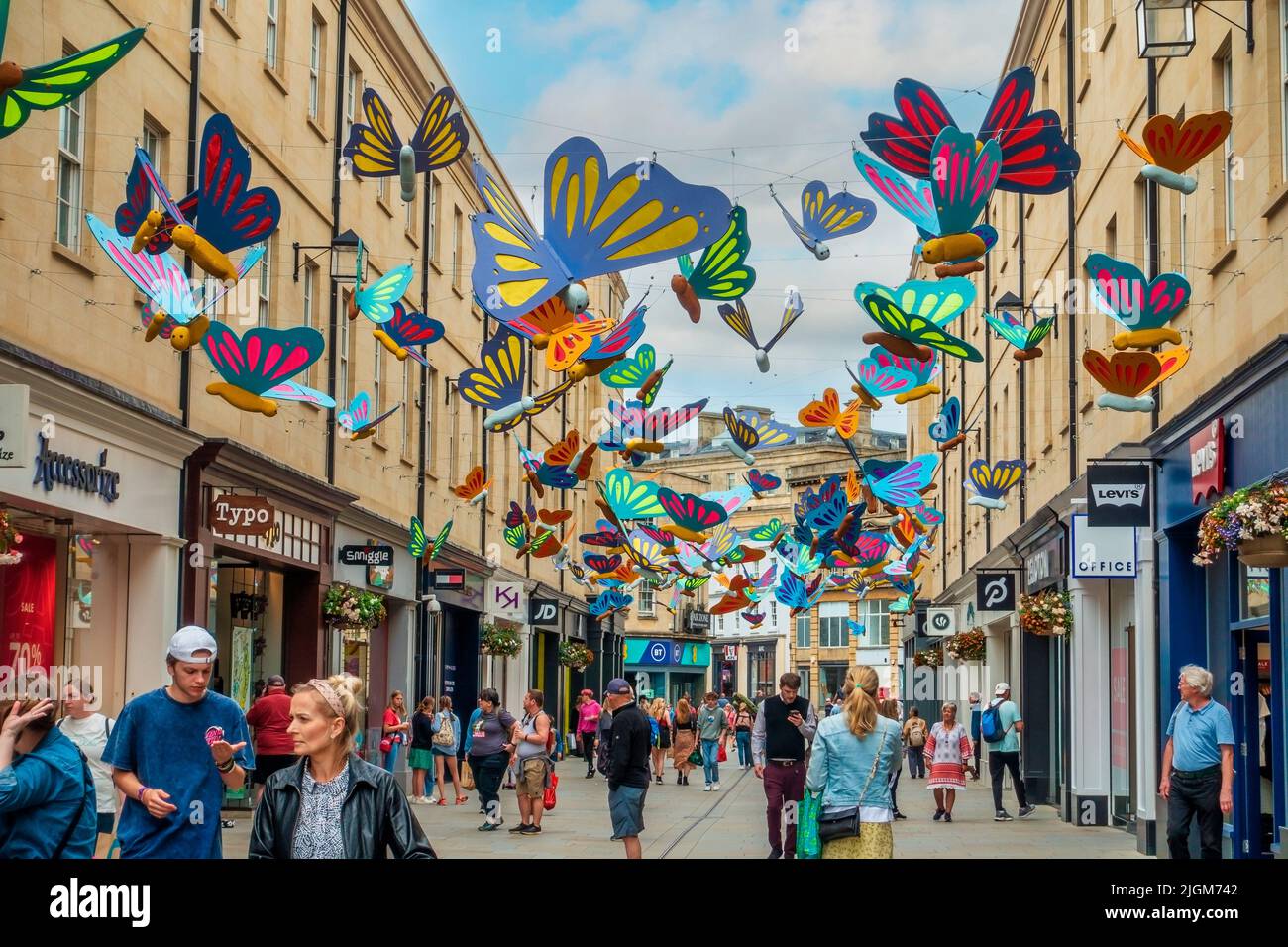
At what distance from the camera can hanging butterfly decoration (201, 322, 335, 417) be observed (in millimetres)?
13469

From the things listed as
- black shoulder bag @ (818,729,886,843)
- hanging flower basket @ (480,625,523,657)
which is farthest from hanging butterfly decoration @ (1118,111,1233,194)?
hanging flower basket @ (480,625,523,657)

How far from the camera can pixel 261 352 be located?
1356 centimetres

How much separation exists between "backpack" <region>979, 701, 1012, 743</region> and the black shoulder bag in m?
13.7

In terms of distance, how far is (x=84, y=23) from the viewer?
15516 mm

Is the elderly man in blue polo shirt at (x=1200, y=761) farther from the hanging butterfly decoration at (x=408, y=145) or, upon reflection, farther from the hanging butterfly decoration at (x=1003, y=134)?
the hanging butterfly decoration at (x=408, y=145)

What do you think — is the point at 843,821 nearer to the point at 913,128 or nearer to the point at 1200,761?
the point at 1200,761

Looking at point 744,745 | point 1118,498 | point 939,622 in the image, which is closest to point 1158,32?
point 1118,498

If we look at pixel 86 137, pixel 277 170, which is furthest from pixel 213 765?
pixel 277 170

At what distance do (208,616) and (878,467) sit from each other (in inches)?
366

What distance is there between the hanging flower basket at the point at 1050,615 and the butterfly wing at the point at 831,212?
10099 millimetres

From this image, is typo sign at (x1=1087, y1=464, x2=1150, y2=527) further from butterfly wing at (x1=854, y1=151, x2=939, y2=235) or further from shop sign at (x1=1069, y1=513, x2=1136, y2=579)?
butterfly wing at (x1=854, y1=151, x2=939, y2=235)

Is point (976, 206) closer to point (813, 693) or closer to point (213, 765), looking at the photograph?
point (213, 765)

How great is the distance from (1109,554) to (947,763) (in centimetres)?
632
